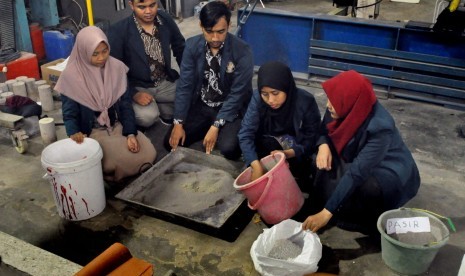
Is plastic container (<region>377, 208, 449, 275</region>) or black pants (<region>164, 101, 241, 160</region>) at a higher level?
black pants (<region>164, 101, 241, 160</region>)

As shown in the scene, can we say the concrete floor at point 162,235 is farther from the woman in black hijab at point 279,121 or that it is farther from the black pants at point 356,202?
the woman in black hijab at point 279,121

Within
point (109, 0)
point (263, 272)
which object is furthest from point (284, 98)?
point (109, 0)

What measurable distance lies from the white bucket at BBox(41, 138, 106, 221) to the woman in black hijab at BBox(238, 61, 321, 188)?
1.03 metres

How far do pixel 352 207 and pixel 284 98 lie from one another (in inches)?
33.4

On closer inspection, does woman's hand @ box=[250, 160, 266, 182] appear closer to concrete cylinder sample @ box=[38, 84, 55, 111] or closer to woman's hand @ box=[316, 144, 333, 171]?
woman's hand @ box=[316, 144, 333, 171]

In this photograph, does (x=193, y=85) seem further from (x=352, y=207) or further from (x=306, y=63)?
(x=306, y=63)

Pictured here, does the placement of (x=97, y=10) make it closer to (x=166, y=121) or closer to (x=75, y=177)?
(x=166, y=121)

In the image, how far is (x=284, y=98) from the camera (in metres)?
3.10

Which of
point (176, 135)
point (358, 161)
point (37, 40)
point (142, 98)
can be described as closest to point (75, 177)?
point (176, 135)

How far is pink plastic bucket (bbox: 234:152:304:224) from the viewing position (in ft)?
9.15

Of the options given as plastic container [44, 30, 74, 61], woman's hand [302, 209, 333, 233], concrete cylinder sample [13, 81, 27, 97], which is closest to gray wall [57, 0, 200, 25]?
plastic container [44, 30, 74, 61]

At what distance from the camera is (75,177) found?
2.92m

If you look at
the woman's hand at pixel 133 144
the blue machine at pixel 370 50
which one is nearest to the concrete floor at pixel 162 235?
the woman's hand at pixel 133 144

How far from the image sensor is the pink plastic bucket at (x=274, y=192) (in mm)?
2789
